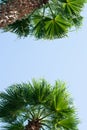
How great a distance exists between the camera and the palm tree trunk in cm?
622

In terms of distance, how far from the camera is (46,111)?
28.0 ft

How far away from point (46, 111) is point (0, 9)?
3.03m

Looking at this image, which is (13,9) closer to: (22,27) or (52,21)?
(52,21)

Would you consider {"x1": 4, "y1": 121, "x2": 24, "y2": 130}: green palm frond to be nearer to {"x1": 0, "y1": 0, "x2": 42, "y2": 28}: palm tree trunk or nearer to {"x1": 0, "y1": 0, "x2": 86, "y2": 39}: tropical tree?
{"x1": 0, "y1": 0, "x2": 86, "y2": 39}: tropical tree

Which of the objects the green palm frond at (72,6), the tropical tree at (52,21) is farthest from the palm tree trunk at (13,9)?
the green palm frond at (72,6)

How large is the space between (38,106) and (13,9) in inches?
107

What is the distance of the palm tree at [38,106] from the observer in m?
8.43

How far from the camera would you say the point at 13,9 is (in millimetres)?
6512

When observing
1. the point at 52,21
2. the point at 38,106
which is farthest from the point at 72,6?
the point at 38,106

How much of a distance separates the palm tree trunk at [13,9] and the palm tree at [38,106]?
81.9 inches

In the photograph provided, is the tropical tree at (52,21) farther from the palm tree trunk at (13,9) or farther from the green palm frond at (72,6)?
the palm tree trunk at (13,9)

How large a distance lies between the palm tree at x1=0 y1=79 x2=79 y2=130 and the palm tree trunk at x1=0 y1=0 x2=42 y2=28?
2081mm

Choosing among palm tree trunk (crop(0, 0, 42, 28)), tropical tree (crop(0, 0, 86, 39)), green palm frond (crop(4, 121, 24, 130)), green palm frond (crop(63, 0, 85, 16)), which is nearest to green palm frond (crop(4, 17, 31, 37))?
tropical tree (crop(0, 0, 86, 39))

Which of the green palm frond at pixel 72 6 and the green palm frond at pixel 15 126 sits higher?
the green palm frond at pixel 72 6
